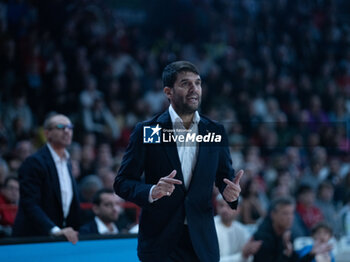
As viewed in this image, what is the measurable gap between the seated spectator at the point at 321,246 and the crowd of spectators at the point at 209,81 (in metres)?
1.26

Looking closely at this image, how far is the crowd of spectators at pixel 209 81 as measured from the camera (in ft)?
25.4

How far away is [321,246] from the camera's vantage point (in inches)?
187

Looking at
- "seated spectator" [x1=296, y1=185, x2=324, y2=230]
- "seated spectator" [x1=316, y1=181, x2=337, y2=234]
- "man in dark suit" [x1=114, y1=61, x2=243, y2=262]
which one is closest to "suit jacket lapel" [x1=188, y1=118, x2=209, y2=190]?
"man in dark suit" [x1=114, y1=61, x2=243, y2=262]

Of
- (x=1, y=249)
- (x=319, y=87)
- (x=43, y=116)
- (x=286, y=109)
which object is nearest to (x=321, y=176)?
(x=286, y=109)

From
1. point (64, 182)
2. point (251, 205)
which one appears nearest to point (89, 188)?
point (251, 205)

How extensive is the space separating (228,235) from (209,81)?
5.69m

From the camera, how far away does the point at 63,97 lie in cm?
844

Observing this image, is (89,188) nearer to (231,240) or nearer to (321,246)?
(231,240)

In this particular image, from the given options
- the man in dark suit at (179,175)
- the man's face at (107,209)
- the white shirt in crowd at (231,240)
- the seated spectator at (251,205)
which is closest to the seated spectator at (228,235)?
the white shirt in crowd at (231,240)

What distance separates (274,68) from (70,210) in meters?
8.43

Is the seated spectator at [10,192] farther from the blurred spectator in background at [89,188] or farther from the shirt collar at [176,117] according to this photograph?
the shirt collar at [176,117]

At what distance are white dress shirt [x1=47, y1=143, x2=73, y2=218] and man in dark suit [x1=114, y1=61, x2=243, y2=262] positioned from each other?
1.47 meters

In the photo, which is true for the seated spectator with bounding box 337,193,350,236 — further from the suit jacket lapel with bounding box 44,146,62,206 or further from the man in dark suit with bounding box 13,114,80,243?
the suit jacket lapel with bounding box 44,146,62,206

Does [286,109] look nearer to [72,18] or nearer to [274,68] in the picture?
[274,68]
